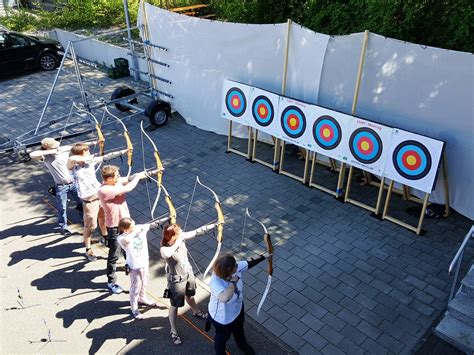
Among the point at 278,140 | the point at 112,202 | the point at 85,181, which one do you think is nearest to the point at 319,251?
the point at 278,140

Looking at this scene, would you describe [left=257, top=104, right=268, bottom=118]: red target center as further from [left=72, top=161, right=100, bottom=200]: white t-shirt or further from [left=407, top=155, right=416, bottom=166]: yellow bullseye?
[left=72, top=161, right=100, bottom=200]: white t-shirt

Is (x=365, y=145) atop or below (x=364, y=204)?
atop

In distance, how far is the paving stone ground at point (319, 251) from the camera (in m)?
4.73

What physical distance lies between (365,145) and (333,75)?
4.34 ft

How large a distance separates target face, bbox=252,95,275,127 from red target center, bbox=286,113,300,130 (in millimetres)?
332

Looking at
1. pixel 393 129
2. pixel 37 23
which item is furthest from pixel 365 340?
pixel 37 23

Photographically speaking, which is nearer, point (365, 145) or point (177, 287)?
point (177, 287)

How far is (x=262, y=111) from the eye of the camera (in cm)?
755

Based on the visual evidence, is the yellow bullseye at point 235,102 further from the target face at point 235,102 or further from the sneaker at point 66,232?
the sneaker at point 66,232

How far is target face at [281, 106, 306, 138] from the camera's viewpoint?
23.0 ft

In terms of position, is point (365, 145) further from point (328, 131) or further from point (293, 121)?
point (293, 121)

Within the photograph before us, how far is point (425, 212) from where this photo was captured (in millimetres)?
6246

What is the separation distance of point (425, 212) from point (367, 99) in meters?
1.86

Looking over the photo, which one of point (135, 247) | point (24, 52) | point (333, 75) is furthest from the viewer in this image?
point (24, 52)
